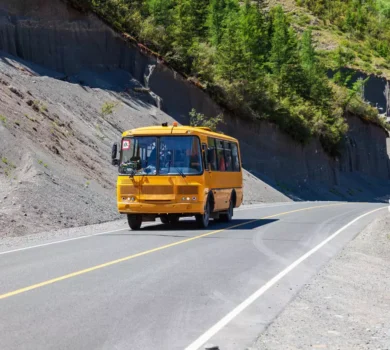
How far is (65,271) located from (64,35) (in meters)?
37.4

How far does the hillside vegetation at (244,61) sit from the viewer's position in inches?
2323

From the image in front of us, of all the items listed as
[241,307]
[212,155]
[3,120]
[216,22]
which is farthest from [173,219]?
[216,22]

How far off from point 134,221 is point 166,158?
7.13 feet

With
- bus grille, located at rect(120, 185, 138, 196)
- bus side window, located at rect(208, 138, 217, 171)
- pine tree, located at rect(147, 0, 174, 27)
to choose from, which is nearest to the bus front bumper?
bus grille, located at rect(120, 185, 138, 196)

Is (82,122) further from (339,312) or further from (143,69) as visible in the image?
(339,312)

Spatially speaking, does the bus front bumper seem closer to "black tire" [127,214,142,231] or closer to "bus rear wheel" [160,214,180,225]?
"black tire" [127,214,142,231]

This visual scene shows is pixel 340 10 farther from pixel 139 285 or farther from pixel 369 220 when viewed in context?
pixel 139 285

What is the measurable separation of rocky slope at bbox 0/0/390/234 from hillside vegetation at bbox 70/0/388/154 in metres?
1.94

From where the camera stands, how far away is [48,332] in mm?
8531

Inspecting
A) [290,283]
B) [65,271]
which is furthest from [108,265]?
[290,283]

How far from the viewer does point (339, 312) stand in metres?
10.4

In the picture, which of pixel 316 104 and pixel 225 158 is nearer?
pixel 225 158

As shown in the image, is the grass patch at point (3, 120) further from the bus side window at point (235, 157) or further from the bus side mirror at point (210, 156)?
the bus side mirror at point (210, 156)

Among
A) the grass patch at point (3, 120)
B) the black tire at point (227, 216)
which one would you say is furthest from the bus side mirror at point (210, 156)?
the grass patch at point (3, 120)
